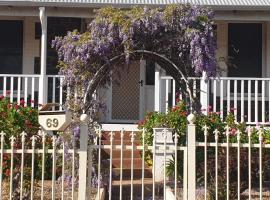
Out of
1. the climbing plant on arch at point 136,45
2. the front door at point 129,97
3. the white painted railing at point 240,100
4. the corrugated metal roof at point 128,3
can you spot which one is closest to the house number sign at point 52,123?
the climbing plant on arch at point 136,45

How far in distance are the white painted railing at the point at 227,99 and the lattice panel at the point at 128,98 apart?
185cm

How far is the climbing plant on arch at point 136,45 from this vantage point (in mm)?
8266

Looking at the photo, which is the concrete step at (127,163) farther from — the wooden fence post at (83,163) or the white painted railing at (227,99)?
the wooden fence post at (83,163)

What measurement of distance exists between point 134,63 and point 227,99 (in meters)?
3.18

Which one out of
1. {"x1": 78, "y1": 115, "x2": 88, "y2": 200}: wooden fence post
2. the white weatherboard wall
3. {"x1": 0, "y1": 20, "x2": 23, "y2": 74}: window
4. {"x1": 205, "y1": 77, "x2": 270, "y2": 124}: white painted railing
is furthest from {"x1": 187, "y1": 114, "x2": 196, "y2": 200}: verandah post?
{"x1": 0, "y1": 20, "x2": 23, "y2": 74}: window

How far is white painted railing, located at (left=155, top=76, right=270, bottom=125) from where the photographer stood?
41.9 ft

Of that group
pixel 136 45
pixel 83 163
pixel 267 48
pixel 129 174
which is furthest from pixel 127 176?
pixel 267 48

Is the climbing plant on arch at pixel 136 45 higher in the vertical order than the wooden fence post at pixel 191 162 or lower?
→ higher

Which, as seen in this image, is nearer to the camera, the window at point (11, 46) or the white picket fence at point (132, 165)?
the white picket fence at point (132, 165)

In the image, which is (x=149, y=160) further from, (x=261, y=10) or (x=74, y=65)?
(x=261, y=10)

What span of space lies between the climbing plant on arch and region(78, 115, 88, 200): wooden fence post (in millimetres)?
1129

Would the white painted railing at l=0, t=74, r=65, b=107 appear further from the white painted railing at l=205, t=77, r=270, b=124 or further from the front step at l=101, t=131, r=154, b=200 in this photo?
the white painted railing at l=205, t=77, r=270, b=124

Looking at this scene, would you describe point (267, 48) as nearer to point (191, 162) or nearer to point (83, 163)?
point (191, 162)

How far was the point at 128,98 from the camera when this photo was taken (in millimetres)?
15516
